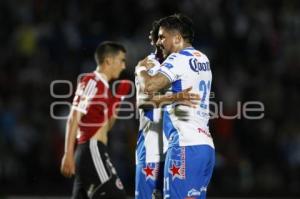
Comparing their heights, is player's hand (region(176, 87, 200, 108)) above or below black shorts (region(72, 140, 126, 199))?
above

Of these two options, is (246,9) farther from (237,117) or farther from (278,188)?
(278,188)

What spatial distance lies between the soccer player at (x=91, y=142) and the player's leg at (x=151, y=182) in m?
0.95

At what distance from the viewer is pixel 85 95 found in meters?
7.36

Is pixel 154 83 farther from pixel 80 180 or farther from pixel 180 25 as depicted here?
pixel 80 180

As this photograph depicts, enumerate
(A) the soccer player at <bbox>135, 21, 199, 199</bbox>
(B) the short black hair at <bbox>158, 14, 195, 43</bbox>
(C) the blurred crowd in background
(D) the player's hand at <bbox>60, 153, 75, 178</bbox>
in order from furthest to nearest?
(C) the blurred crowd in background → (D) the player's hand at <bbox>60, 153, 75, 178</bbox> → (A) the soccer player at <bbox>135, 21, 199, 199</bbox> → (B) the short black hair at <bbox>158, 14, 195, 43</bbox>

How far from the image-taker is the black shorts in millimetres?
7215

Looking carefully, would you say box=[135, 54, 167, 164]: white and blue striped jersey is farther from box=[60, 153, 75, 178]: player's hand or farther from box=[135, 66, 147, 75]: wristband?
box=[60, 153, 75, 178]: player's hand

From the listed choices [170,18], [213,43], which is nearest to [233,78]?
[213,43]

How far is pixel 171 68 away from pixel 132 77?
6700mm

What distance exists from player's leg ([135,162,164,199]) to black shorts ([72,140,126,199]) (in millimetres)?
941

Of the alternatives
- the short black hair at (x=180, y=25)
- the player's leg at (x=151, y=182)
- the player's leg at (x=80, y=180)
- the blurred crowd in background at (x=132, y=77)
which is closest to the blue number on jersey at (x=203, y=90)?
the short black hair at (x=180, y=25)

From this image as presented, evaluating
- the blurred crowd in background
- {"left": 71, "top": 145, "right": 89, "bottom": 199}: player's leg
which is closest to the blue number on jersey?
{"left": 71, "top": 145, "right": 89, "bottom": 199}: player's leg

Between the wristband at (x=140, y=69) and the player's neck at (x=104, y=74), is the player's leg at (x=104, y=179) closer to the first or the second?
the player's neck at (x=104, y=74)

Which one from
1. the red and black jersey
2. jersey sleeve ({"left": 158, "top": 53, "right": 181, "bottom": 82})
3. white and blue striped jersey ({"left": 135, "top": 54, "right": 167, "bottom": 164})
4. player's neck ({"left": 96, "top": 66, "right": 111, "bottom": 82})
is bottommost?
white and blue striped jersey ({"left": 135, "top": 54, "right": 167, "bottom": 164})
